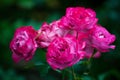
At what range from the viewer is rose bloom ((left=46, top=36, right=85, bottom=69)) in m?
1.88

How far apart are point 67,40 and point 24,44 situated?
160 millimetres

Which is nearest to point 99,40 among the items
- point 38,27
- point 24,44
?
point 24,44

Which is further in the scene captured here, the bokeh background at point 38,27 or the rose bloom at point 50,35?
the bokeh background at point 38,27

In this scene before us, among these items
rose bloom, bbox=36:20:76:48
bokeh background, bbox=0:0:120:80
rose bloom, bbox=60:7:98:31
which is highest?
rose bloom, bbox=60:7:98:31

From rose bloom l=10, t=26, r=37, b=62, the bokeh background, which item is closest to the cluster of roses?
rose bloom l=10, t=26, r=37, b=62

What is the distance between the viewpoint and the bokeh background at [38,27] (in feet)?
7.83

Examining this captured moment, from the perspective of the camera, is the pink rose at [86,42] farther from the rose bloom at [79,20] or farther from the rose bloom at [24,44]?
the rose bloom at [24,44]

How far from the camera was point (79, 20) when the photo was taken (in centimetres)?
195

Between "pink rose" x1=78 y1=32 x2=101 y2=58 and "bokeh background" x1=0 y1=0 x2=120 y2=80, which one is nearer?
"pink rose" x1=78 y1=32 x2=101 y2=58

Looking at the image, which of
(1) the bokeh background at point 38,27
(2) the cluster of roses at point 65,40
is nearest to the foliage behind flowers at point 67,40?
(2) the cluster of roses at point 65,40

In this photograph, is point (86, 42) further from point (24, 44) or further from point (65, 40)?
point (24, 44)

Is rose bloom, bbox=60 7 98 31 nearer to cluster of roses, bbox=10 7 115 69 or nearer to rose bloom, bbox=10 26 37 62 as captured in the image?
cluster of roses, bbox=10 7 115 69

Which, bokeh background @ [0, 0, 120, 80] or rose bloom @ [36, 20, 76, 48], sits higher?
rose bloom @ [36, 20, 76, 48]

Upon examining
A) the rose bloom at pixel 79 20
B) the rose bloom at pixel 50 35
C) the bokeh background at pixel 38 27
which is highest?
the rose bloom at pixel 79 20
